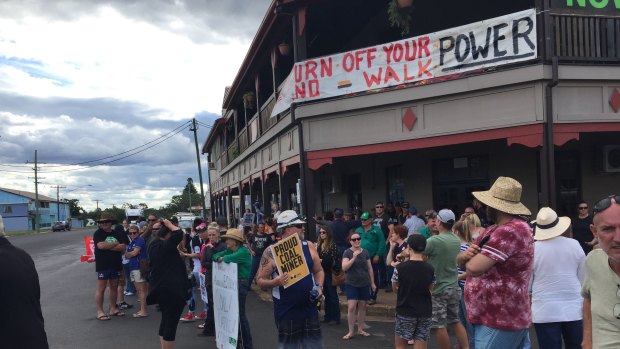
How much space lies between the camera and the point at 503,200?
3887mm

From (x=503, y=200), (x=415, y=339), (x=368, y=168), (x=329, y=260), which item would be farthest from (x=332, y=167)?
(x=503, y=200)

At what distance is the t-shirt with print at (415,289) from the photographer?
571 cm

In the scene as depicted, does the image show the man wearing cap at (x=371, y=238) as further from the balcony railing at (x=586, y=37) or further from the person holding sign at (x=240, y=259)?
the balcony railing at (x=586, y=37)

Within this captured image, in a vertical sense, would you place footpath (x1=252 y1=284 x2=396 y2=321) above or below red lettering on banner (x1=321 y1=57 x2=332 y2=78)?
below

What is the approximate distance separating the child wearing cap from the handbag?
2.41m

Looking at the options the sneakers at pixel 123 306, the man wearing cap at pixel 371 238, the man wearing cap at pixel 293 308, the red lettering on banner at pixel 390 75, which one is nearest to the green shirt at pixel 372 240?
the man wearing cap at pixel 371 238

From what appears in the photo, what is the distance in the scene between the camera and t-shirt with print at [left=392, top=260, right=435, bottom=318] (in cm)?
571

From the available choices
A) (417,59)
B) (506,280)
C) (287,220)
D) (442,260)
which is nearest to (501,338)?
(506,280)

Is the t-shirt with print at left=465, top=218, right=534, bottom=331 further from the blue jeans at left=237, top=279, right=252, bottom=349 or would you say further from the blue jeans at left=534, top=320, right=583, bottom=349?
the blue jeans at left=237, top=279, right=252, bottom=349

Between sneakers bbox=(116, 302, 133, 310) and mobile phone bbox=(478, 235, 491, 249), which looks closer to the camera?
mobile phone bbox=(478, 235, 491, 249)

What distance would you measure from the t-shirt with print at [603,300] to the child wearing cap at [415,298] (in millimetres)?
3007

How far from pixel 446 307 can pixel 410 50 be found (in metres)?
7.13

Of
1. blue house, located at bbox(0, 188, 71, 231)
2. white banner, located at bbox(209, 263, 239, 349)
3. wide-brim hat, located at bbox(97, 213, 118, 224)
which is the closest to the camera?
white banner, located at bbox(209, 263, 239, 349)

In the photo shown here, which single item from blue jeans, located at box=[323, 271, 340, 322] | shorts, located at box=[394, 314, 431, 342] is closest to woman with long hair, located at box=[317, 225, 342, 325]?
blue jeans, located at box=[323, 271, 340, 322]
